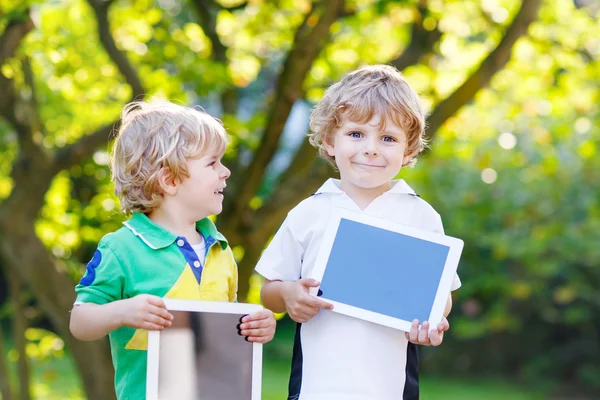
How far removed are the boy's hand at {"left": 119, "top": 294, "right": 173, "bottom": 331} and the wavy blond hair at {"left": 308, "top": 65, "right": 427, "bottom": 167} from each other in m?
0.81

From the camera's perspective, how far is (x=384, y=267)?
2.60 m

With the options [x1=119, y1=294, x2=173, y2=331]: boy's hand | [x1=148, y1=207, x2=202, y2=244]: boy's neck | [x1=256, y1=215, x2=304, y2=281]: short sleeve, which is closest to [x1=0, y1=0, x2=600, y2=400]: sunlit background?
[x1=148, y1=207, x2=202, y2=244]: boy's neck

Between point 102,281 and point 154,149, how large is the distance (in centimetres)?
42

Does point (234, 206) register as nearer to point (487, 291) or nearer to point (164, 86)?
point (164, 86)

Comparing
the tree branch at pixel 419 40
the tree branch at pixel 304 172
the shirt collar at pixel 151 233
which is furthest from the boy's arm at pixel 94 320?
the tree branch at pixel 419 40

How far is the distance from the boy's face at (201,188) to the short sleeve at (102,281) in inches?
10.9

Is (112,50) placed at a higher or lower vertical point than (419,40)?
lower

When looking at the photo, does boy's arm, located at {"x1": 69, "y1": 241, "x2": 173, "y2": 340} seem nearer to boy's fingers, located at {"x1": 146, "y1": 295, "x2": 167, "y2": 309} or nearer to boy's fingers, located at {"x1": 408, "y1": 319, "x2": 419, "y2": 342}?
boy's fingers, located at {"x1": 146, "y1": 295, "x2": 167, "y2": 309}

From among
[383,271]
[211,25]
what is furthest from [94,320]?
[211,25]

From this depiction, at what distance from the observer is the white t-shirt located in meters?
2.59

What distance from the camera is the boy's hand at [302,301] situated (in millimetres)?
2545

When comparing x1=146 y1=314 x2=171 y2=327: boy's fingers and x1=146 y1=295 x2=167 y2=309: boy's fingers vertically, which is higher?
x1=146 y1=295 x2=167 y2=309: boy's fingers

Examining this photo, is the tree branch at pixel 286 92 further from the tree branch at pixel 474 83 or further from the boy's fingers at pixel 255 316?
the boy's fingers at pixel 255 316

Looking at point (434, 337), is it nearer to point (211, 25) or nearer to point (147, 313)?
point (147, 313)
